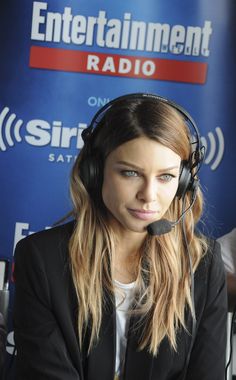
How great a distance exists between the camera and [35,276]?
126 centimetres

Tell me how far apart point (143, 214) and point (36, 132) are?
1027 millimetres

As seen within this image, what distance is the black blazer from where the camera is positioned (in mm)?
1247

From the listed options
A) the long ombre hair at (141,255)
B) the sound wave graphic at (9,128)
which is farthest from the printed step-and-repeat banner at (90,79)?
the long ombre hair at (141,255)

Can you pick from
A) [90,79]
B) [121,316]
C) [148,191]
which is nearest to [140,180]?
[148,191]

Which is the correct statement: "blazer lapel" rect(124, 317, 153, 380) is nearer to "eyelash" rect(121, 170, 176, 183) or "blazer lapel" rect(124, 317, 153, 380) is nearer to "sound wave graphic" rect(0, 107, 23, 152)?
"eyelash" rect(121, 170, 176, 183)

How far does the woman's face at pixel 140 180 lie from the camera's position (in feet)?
3.77

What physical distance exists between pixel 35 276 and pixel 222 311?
0.47 metres

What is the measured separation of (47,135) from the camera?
2.10m

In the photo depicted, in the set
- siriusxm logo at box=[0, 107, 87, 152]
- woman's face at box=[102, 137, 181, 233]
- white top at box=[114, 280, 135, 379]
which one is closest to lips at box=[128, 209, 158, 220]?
woman's face at box=[102, 137, 181, 233]

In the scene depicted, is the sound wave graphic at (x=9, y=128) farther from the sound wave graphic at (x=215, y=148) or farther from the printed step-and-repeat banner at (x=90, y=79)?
the sound wave graphic at (x=215, y=148)

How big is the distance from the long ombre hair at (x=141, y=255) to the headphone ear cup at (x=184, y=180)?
0.09 feet

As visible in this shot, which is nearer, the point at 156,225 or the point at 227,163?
the point at 156,225

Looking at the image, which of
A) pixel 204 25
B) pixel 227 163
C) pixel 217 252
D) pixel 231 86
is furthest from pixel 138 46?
pixel 217 252

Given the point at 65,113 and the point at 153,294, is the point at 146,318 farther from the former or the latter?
the point at 65,113
